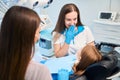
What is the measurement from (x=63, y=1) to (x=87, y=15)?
46 cm

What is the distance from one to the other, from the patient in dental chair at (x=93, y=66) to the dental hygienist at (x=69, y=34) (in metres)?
0.62

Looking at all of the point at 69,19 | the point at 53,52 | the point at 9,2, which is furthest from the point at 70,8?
the point at 9,2

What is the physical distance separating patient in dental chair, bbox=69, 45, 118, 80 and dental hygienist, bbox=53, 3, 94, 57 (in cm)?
62

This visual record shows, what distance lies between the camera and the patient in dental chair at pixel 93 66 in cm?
139

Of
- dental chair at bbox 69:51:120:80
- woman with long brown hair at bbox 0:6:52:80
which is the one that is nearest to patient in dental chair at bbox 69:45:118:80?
dental chair at bbox 69:51:120:80

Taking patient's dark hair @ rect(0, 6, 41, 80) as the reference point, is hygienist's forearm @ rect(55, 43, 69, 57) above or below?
below

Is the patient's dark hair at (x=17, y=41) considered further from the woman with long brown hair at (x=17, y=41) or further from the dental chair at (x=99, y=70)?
the dental chair at (x=99, y=70)

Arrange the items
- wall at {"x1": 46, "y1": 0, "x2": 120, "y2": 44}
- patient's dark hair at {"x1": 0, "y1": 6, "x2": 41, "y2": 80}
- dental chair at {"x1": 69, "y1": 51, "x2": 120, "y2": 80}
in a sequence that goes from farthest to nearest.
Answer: wall at {"x1": 46, "y1": 0, "x2": 120, "y2": 44} → dental chair at {"x1": 69, "y1": 51, "x2": 120, "y2": 80} → patient's dark hair at {"x1": 0, "y1": 6, "x2": 41, "y2": 80}

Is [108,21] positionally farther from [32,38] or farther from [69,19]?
[32,38]

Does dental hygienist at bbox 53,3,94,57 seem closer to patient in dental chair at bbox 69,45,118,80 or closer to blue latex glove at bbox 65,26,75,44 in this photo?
blue latex glove at bbox 65,26,75,44

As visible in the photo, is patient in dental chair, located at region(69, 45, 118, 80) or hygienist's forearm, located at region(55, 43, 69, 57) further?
hygienist's forearm, located at region(55, 43, 69, 57)

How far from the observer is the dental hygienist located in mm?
2297

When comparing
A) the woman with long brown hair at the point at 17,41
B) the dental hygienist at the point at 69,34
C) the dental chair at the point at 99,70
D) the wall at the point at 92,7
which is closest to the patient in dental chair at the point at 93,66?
the dental chair at the point at 99,70

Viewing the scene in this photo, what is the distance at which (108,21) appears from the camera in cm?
291
